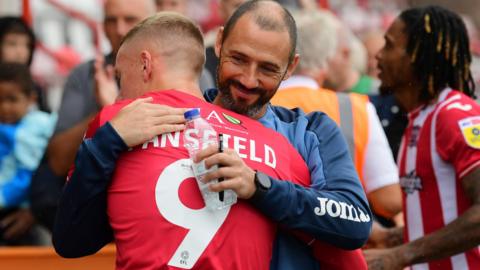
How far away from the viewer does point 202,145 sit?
11.7 ft

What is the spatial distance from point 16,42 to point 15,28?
10 cm

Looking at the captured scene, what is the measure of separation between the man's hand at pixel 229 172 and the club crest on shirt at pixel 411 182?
1.87m

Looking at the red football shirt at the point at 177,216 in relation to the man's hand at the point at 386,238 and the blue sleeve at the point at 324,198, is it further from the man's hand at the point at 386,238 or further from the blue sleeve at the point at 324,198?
the man's hand at the point at 386,238

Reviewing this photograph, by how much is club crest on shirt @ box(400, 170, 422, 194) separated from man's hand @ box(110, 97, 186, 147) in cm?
191

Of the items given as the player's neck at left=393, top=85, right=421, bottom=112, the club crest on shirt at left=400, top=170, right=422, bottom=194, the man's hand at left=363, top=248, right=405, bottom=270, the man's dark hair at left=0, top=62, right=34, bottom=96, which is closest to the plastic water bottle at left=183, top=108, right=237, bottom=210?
the man's hand at left=363, top=248, right=405, bottom=270

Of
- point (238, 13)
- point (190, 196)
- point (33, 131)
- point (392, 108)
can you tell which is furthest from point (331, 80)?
point (190, 196)

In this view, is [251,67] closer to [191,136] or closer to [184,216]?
[191,136]

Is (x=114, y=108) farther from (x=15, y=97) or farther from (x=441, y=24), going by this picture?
(x=15, y=97)

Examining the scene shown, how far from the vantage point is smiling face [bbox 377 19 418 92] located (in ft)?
18.0

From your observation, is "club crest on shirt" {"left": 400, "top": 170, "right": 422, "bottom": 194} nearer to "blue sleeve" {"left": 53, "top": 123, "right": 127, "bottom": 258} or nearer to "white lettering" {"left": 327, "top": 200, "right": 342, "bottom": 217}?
"white lettering" {"left": 327, "top": 200, "right": 342, "bottom": 217}

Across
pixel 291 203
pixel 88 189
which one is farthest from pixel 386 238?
pixel 88 189

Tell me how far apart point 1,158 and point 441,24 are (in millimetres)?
2758

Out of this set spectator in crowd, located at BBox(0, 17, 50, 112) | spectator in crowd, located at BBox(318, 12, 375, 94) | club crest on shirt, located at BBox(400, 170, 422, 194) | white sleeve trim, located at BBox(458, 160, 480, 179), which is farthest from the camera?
spectator in crowd, located at BBox(318, 12, 375, 94)

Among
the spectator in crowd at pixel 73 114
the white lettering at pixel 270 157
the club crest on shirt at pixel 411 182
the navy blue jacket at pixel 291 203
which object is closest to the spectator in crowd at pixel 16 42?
the spectator in crowd at pixel 73 114
